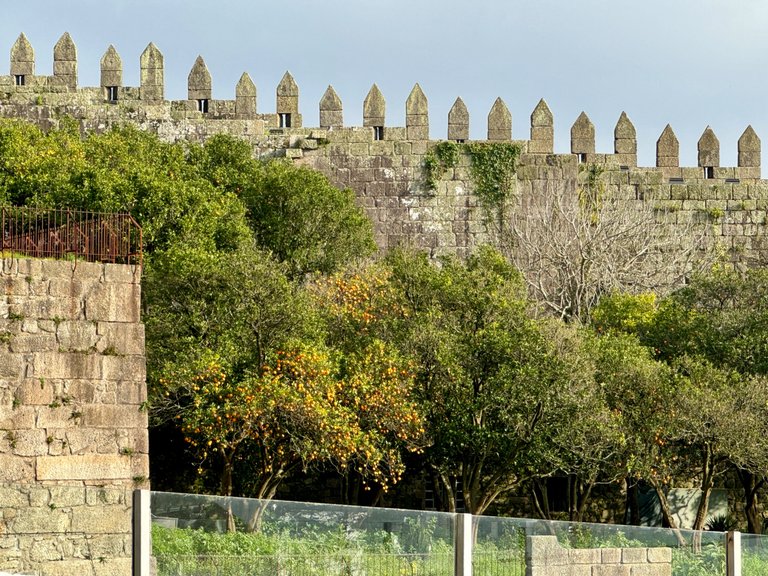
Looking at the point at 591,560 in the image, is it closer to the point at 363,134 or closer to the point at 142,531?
the point at 142,531

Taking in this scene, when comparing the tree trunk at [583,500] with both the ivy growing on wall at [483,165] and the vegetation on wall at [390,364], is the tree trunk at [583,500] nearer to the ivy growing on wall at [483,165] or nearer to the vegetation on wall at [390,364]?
the vegetation on wall at [390,364]

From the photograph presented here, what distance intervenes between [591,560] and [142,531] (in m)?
3.86

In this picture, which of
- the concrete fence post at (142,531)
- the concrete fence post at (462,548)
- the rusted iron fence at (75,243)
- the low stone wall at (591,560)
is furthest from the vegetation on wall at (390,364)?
the concrete fence post at (462,548)

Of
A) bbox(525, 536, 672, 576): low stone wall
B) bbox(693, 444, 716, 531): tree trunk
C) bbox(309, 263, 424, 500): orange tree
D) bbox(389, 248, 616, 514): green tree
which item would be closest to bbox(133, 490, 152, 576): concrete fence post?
bbox(525, 536, 672, 576): low stone wall

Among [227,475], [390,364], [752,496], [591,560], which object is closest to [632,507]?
[752,496]

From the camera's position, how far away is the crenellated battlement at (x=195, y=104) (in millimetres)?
35656

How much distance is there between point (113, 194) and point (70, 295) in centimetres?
984

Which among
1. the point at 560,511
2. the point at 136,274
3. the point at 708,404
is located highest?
the point at 136,274

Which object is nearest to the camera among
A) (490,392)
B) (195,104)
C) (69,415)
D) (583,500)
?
(69,415)

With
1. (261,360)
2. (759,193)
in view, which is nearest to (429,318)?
(261,360)

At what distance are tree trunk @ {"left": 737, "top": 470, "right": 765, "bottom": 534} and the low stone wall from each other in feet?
45.4

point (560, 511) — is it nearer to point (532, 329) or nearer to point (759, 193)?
point (532, 329)

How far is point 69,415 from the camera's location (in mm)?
17656

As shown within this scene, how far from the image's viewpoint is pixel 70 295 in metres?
17.9
